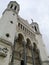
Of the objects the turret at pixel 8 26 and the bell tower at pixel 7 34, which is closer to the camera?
the bell tower at pixel 7 34

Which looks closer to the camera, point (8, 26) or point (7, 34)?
point (7, 34)

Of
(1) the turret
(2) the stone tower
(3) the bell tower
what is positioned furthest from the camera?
(2) the stone tower

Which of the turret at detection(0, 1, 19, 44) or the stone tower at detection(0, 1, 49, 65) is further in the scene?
the stone tower at detection(0, 1, 49, 65)

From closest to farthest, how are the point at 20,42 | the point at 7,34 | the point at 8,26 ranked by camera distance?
the point at 7,34
the point at 8,26
the point at 20,42

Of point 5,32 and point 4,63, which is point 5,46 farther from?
point 5,32

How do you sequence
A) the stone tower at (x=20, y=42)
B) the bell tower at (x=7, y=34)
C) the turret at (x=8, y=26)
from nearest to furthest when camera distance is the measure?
the bell tower at (x=7, y=34), the turret at (x=8, y=26), the stone tower at (x=20, y=42)

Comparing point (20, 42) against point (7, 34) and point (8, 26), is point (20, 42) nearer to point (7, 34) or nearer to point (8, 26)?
point (8, 26)

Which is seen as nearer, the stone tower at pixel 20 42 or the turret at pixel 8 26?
the turret at pixel 8 26

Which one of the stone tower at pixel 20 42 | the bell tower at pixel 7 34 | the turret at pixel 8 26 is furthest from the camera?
the stone tower at pixel 20 42

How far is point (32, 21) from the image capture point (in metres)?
23.0

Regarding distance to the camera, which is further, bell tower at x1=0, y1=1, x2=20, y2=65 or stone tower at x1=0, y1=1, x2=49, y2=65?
stone tower at x1=0, y1=1, x2=49, y2=65

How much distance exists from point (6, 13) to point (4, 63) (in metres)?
8.25

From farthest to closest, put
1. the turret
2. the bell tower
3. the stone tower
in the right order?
the stone tower, the turret, the bell tower

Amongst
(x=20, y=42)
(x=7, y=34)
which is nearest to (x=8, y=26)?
(x=7, y=34)
